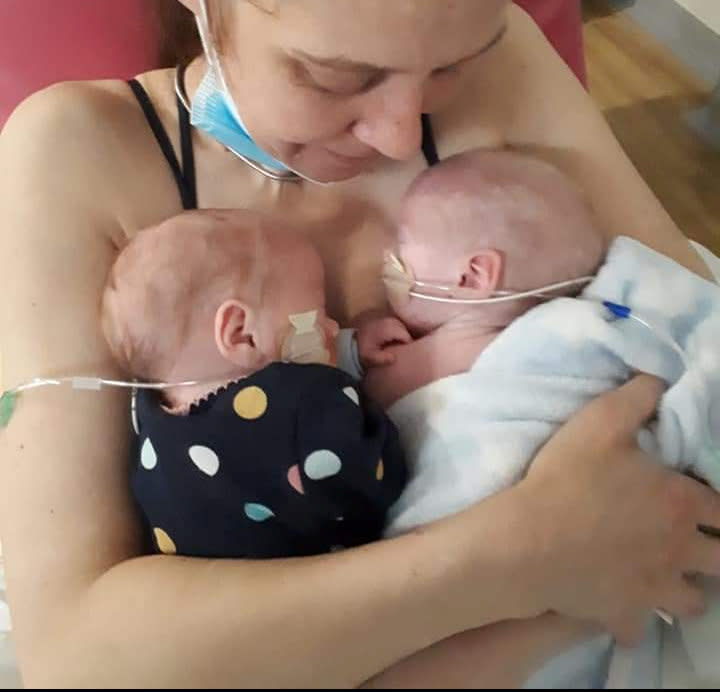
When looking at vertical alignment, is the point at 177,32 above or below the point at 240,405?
above

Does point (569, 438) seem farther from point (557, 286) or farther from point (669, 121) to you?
point (669, 121)

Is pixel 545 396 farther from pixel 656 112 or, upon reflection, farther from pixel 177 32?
pixel 656 112

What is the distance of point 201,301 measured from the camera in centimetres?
99

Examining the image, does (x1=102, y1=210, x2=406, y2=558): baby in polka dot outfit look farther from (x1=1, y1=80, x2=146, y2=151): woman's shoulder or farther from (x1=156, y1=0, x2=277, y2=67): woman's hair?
(x1=156, y1=0, x2=277, y2=67): woman's hair

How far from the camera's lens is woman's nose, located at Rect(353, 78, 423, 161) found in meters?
0.97

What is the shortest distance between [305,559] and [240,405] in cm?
16

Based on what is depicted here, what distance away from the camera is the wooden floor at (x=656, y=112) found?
2305 mm

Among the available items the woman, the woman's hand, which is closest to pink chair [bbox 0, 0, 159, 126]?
the woman

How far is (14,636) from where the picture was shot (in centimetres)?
96

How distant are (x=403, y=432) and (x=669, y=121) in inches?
70.0

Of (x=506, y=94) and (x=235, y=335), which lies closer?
(x=235, y=335)

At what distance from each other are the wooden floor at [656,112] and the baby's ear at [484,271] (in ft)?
4.21

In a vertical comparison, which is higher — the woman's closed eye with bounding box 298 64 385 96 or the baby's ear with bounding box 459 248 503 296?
the woman's closed eye with bounding box 298 64 385 96

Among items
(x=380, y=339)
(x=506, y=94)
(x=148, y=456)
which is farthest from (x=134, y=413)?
(x=506, y=94)
